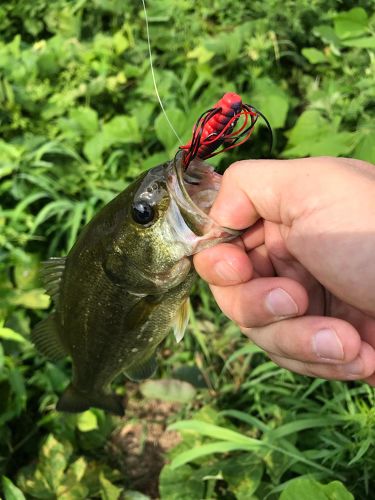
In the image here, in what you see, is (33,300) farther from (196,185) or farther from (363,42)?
(363,42)

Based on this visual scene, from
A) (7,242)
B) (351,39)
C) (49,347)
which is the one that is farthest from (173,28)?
(49,347)

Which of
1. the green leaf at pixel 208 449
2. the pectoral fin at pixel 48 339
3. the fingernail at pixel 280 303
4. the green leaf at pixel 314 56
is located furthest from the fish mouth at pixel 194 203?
the green leaf at pixel 314 56

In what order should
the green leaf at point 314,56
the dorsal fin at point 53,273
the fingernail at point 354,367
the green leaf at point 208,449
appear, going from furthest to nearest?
1. the green leaf at point 314,56
2. the green leaf at point 208,449
3. the dorsal fin at point 53,273
4. the fingernail at point 354,367

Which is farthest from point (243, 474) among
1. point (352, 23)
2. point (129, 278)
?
point (352, 23)

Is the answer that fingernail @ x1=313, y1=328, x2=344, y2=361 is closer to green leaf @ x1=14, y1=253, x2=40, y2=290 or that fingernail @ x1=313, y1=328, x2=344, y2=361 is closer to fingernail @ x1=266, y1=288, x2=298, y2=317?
fingernail @ x1=266, y1=288, x2=298, y2=317

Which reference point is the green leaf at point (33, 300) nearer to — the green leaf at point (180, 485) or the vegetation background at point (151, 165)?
the vegetation background at point (151, 165)

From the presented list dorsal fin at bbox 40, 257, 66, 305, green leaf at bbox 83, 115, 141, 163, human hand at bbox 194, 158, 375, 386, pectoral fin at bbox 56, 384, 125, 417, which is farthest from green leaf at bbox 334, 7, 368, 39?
pectoral fin at bbox 56, 384, 125, 417

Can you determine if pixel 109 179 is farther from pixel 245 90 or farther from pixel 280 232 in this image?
pixel 280 232

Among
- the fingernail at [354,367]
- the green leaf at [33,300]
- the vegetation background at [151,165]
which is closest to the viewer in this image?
the fingernail at [354,367]
